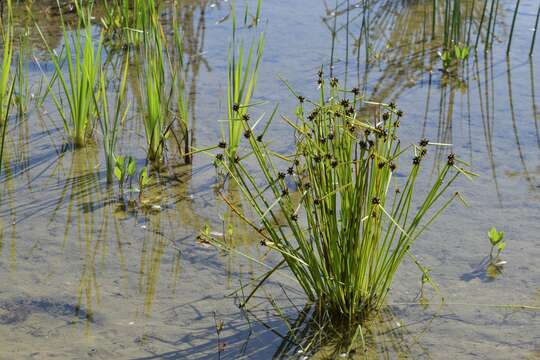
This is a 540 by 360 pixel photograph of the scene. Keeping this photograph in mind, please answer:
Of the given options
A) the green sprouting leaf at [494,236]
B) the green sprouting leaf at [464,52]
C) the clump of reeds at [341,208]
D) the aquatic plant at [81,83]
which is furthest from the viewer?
the green sprouting leaf at [464,52]

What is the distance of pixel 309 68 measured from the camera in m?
5.84

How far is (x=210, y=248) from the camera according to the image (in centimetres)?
356

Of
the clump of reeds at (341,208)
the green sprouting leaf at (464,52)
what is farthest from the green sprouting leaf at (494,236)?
the green sprouting leaf at (464,52)

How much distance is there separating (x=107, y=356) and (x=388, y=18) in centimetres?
477

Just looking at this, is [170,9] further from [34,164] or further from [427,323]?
[427,323]

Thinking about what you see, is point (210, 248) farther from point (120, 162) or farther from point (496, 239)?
point (496, 239)

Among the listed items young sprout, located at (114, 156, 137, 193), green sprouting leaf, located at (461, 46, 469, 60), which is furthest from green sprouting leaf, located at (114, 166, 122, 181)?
green sprouting leaf, located at (461, 46, 469, 60)

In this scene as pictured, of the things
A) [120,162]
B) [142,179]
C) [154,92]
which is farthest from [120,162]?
A: [154,92]

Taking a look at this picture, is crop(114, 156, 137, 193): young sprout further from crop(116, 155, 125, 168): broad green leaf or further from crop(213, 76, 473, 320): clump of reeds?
crop(213, 76, 473, 320): clump of reeds

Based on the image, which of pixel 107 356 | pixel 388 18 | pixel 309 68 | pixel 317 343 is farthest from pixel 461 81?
pixel 107 356

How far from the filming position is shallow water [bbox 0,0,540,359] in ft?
9.68

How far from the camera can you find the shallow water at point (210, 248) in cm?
295

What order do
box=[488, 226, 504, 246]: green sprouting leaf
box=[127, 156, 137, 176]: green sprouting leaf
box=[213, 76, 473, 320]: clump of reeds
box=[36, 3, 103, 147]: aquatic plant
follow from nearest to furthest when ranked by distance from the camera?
1. box=[213, 76, 473, 320]: clump of reeds
2. box=[488, 226, 504, 246]: green sprouting leaf
3. box=[127, 156, 137, 176]: green sprouting leaf
4. box=[36, 3, 103, 147]: aquatic plant

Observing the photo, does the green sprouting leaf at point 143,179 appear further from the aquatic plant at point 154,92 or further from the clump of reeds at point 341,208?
the clump of reeds at point 341,208
